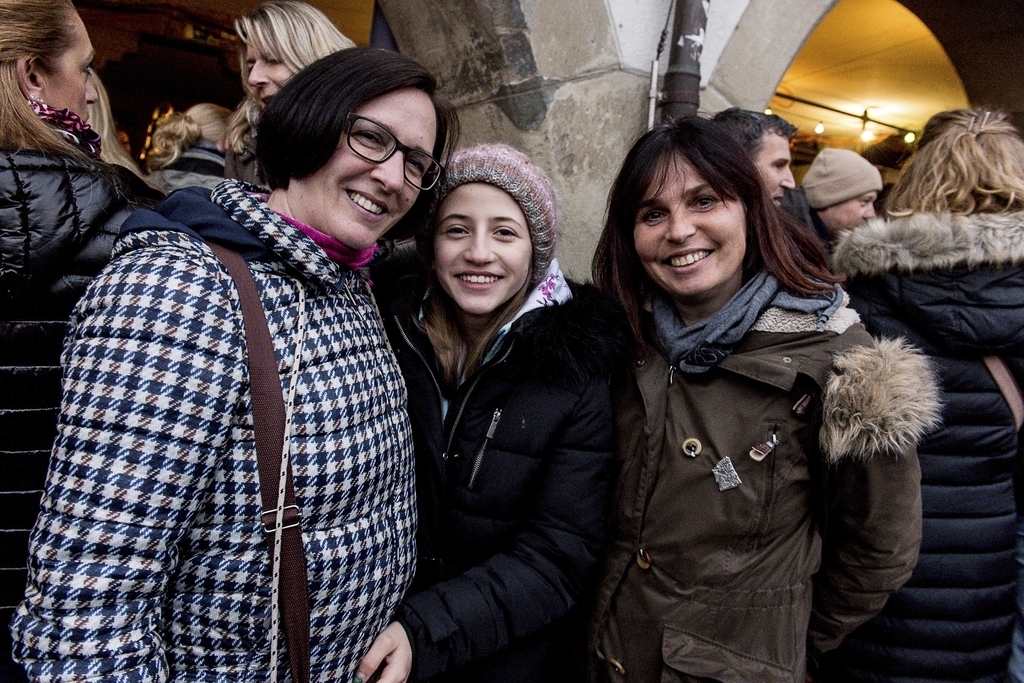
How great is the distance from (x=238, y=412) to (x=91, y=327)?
252 millimetres

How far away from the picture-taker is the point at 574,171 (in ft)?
8.91

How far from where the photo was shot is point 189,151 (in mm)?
2754

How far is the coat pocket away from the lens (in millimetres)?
1510

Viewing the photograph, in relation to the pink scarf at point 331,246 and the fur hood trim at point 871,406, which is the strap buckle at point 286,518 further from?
the fur hood trim at point 871,406

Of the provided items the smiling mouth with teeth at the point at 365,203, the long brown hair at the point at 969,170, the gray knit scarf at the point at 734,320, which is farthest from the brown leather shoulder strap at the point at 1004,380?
the smiling mouth with teeth at the point at 365,203

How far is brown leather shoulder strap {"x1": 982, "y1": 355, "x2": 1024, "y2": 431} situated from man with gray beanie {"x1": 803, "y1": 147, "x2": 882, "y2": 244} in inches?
63.7

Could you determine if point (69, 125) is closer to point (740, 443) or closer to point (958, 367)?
point (740, 443)

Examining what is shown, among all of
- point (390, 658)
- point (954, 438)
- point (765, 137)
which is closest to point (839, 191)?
point (765, 137)

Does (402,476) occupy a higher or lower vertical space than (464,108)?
lower

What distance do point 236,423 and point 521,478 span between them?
2.45 feet

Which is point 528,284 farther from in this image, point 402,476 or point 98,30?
point 98,30

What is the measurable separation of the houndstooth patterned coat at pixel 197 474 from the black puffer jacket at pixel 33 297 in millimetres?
251

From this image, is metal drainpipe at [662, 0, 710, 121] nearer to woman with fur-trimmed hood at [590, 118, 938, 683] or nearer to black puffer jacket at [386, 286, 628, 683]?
woman with fur-trimmed hood at [590, 118, 938, 683]

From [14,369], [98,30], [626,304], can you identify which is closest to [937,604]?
[626,304]
